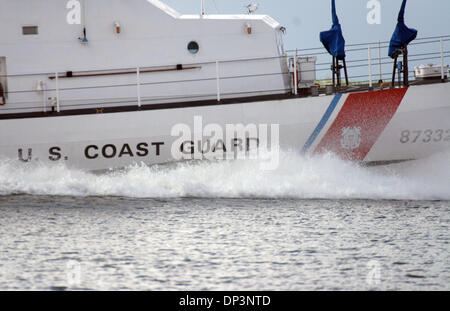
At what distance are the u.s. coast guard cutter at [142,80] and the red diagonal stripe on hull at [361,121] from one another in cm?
22

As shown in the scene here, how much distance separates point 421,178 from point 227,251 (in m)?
4.90

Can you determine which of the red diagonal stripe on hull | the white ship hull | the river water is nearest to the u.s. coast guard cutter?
the white ship hull

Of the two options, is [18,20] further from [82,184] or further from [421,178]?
[421,178]

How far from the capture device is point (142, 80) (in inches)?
474

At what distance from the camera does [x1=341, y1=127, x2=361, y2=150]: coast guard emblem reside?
11367 millimetres

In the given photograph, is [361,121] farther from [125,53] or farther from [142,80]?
[125,53]

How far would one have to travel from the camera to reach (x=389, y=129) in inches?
449

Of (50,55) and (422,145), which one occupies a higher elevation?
(50,55)

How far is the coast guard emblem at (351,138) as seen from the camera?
11.4 m

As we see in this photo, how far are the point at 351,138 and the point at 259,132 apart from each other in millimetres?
1497

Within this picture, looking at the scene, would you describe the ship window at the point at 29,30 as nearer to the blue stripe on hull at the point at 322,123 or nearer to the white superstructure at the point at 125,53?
the white superstructure at the point at 125,53

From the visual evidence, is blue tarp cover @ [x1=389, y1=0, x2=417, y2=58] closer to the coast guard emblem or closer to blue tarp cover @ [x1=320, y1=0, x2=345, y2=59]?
blue tarp cover @ [x1=320, y1=0, x2=345, y2=59]

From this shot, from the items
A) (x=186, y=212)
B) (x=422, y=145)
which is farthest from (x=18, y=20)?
(x=422, y=145)
